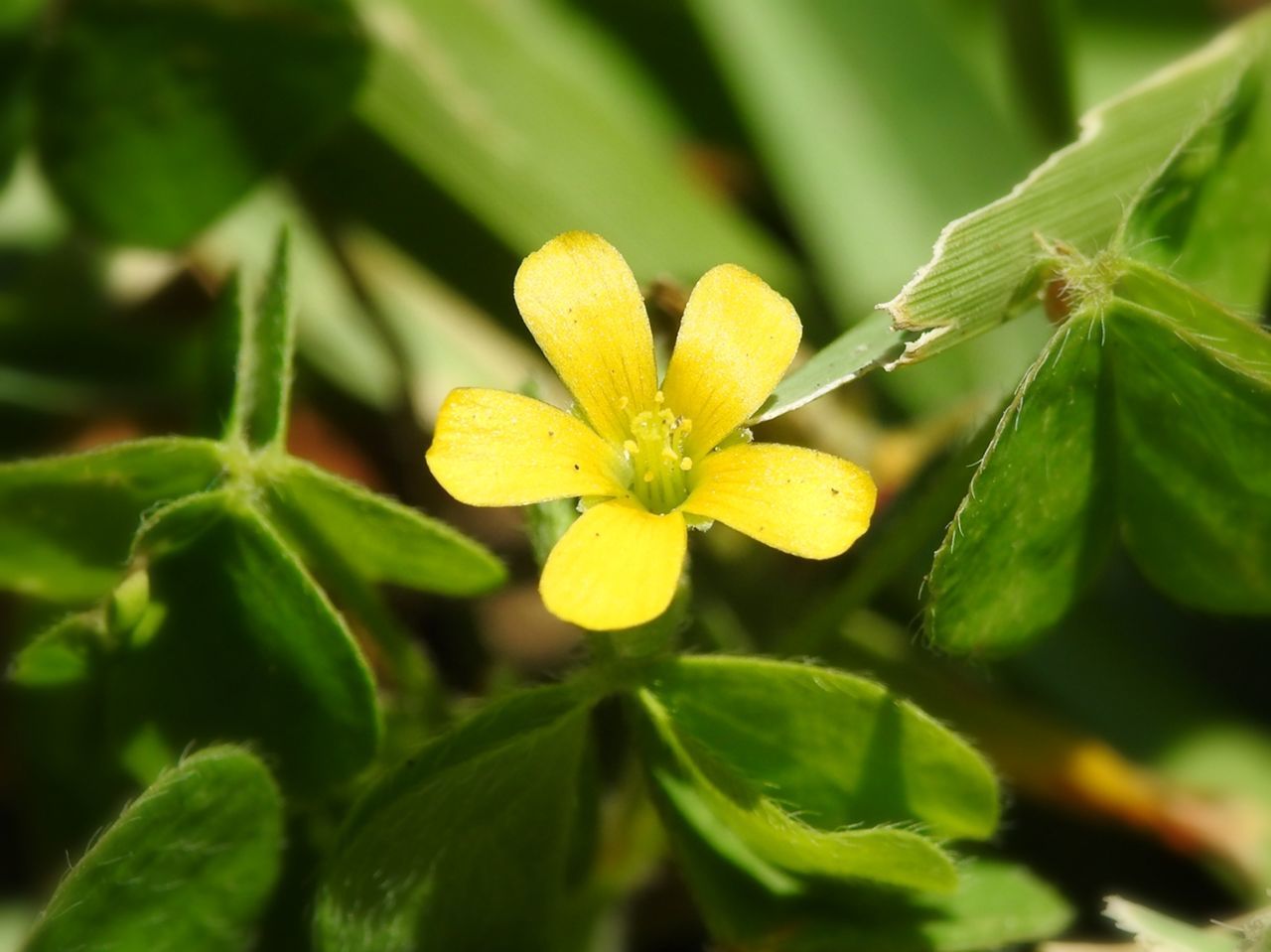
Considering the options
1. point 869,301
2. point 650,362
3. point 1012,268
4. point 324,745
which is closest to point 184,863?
point 324,745

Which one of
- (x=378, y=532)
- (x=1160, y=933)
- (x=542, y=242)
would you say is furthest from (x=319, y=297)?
(x=1160, y=933)

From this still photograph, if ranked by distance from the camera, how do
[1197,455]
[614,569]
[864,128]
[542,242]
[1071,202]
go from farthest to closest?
[864,128], [542,242], [1071,202], [1197,455], [614,569]

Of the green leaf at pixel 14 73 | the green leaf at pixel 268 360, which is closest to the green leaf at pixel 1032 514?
the green leaf at pixel 268 360

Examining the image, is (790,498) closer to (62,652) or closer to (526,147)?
(62,652)

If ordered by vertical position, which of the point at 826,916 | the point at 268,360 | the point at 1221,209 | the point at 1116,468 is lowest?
the point at 826,916

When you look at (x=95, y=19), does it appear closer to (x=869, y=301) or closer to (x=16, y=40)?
(x=16, y=40)

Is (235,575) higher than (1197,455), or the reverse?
(1197,455)
